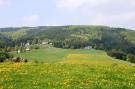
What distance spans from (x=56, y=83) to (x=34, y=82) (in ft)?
7.59

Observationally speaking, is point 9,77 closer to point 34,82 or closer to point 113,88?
point 34,82

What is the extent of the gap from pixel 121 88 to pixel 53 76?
408 inches

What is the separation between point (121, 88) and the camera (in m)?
26.8

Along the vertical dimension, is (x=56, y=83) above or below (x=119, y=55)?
above

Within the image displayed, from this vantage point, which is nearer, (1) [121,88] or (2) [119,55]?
(1) [121,88]

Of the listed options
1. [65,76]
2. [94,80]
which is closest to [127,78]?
[94,80]

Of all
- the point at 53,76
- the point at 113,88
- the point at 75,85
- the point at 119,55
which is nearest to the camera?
the point at 113,88

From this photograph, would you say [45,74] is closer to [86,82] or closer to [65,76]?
[65,76]

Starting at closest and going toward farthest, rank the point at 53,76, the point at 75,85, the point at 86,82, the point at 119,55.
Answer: the point at 75,85 < the point at 86,82 < the point at 53,76 < the point at 119,55

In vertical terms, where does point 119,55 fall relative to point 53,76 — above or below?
below

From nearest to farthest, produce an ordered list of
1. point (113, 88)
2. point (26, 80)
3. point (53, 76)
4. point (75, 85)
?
point (113, 88), point (75, 85), point (26, 80), point (53, 76)

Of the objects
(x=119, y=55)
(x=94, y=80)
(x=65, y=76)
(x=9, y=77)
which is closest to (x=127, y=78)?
(x=94, y=80)

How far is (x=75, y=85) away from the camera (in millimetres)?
29188

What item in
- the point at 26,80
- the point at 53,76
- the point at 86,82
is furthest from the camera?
the point at 53,76
